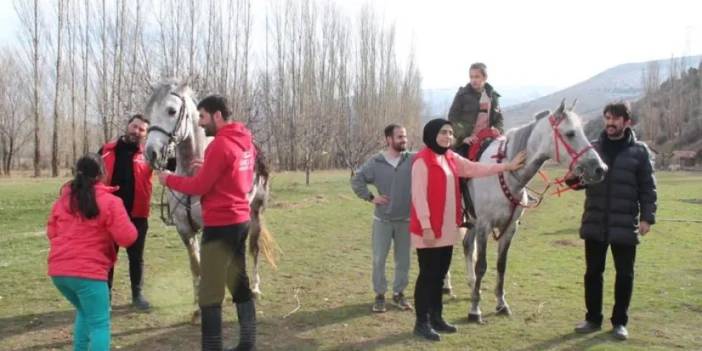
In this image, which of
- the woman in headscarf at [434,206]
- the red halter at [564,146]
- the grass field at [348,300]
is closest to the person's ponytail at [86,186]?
the grass field at [348,300]

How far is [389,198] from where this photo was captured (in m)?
5.70

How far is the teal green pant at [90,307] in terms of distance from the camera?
3691 millimetres

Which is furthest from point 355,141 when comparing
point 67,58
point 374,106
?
point 67,58

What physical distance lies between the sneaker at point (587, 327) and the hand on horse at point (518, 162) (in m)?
1.56

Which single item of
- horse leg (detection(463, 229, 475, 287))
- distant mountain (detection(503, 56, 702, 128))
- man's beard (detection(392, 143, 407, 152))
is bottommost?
horse leg (detection(463, 229, 475, 287))

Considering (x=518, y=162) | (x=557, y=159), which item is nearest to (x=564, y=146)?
(x=557, y=159)

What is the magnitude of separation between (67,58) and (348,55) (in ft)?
61.5

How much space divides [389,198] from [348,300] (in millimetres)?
1410

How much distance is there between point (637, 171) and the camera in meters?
4.95

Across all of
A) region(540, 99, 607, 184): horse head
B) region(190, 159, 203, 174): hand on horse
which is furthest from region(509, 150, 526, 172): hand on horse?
region(190, 159, 203, 174): hand on horse

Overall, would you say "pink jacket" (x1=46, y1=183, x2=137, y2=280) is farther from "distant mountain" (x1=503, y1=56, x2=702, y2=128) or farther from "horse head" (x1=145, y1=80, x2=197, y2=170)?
"distant mountain" (x1=503, y1=56, x2=702, y2=128)

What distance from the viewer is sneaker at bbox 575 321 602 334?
5.19 m

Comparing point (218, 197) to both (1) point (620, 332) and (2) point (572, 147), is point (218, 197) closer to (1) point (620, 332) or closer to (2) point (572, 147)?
(2) point (572, 147)

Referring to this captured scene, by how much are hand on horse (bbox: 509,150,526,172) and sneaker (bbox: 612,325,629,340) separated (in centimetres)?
167
